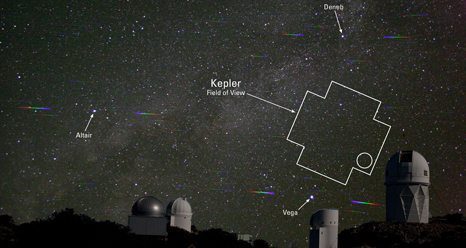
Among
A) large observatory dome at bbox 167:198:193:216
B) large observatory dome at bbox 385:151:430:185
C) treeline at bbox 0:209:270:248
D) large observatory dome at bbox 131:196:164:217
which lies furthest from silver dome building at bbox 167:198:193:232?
large observatory dome at bbox 385:151:430:185

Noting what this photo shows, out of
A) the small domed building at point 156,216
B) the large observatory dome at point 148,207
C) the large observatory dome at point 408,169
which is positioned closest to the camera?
the small domed building at point 156,216

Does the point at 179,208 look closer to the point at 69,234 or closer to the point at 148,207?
the point at 148,207

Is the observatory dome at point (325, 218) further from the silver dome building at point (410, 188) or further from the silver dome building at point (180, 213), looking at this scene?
the silver dome building at point (180, 213)

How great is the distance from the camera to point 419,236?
240 ft

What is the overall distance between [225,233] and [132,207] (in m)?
18.3

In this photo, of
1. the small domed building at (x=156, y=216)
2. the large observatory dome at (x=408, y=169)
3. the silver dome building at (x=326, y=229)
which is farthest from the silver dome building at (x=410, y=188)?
the small domed building at (x=156, y=216)

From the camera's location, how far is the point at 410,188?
7875 cm

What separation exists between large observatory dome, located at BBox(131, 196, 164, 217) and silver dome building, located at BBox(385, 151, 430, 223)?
93.5ft

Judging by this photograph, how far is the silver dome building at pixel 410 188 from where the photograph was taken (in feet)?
258

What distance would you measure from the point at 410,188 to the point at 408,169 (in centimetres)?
230

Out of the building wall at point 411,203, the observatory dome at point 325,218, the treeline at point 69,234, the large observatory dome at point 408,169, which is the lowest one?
the treeline at point 69,234

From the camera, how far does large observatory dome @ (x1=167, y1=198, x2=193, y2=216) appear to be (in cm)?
9169

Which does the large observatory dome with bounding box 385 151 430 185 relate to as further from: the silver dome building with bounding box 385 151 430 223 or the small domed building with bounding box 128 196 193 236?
the small domed building with bounding box 128 196 193 236

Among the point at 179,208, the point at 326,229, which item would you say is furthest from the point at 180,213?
the point at 326,229
